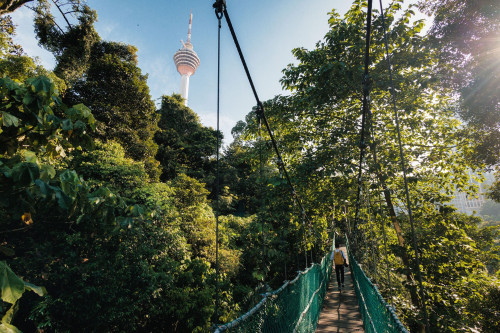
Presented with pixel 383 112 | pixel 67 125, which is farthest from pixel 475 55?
pixel 67 125

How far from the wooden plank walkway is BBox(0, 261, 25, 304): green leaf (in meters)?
4.15

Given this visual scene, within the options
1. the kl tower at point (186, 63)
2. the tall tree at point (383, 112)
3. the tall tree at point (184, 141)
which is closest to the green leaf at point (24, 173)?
the tall tree at point (383, 112)

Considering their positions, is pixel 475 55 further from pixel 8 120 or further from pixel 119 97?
pixel 119 97

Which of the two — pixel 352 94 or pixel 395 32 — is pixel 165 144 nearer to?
pixel 352 94

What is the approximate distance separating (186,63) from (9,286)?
5406 cm

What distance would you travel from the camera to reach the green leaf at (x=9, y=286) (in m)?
0.83

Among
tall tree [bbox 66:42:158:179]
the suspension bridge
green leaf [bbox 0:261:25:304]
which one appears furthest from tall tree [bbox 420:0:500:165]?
tall tree [bbox 66:42:158:179]

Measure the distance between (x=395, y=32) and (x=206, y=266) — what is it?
655 centimetres

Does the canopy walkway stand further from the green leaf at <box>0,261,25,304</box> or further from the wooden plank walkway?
the green leaf at <box>0,261,25,304</box>

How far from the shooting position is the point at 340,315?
14.5 feet

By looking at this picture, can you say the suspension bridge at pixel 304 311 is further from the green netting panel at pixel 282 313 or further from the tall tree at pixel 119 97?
the tall tree at pixel 119 97

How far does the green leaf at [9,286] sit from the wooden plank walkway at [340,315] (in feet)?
13.6

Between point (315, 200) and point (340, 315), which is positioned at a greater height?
point (315, 200)

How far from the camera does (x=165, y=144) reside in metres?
15.3
